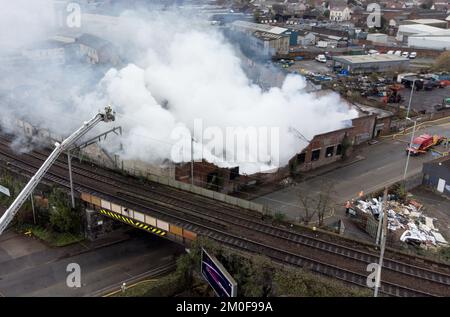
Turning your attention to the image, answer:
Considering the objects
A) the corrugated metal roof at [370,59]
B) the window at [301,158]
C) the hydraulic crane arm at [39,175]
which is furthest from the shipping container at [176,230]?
the corrugated metal roof at [370,59]

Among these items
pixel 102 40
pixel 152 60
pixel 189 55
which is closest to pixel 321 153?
pixel 189 55

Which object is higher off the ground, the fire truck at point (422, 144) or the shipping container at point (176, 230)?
the shipping container at point (176, 230)

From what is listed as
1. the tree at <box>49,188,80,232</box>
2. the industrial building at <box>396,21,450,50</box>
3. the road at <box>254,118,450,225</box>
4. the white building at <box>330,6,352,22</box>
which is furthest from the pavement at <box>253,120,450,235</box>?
the white building at <box>330,6,352,22</box>

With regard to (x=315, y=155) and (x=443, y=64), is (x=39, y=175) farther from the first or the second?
(x=443, y=64)

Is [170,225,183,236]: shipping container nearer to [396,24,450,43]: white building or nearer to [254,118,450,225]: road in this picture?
[254,118,450,225]: road

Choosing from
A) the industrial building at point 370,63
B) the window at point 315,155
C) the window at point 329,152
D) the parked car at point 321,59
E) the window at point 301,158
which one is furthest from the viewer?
the parked car at point 321,59

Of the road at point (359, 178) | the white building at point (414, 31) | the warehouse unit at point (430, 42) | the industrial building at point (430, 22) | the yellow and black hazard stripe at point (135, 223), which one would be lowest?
the road at point (359, 178)

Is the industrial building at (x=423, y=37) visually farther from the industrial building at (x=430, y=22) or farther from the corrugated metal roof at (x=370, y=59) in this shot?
the corrugated metal roof at (x=370, y=59)
